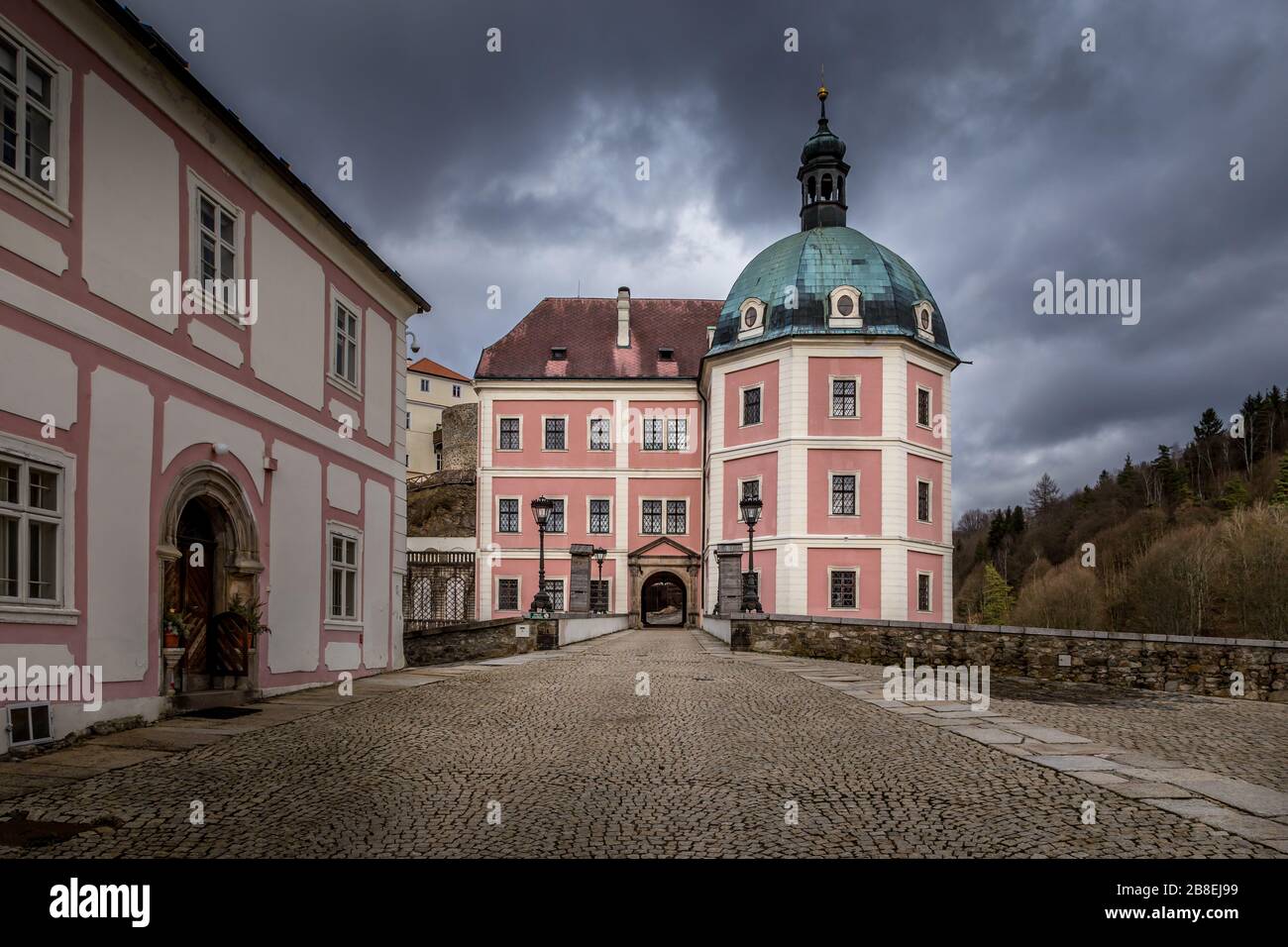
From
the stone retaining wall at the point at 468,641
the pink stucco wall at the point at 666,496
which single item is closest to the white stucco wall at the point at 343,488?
the stone retaining wall at the point at 468,641

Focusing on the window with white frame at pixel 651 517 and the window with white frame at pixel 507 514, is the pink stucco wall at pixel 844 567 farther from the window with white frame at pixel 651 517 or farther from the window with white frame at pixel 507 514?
the window with white frame at pixel 507 514

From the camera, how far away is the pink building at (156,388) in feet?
28.0

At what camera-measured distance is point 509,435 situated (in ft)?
142

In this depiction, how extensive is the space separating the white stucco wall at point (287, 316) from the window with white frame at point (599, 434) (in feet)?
91.5

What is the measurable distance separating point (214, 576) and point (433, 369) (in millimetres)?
73266

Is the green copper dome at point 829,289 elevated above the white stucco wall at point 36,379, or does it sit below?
above

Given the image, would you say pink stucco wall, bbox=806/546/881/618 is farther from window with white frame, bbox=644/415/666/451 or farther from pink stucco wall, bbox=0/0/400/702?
pink stucco wall, bbox=0/0/400/702

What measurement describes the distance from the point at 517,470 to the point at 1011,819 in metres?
37.6

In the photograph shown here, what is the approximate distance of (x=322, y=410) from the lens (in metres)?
15.1

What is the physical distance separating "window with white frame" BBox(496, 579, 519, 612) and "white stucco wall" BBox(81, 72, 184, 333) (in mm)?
31571

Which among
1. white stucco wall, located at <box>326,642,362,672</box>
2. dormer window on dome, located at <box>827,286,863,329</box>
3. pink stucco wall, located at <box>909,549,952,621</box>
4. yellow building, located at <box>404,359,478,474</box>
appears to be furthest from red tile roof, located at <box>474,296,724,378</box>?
yellow building, located at <box>404,359,478,474</box>

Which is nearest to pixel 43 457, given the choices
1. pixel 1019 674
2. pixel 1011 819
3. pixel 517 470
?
pixel 1011 819

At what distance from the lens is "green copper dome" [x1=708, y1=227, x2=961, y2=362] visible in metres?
34.6
